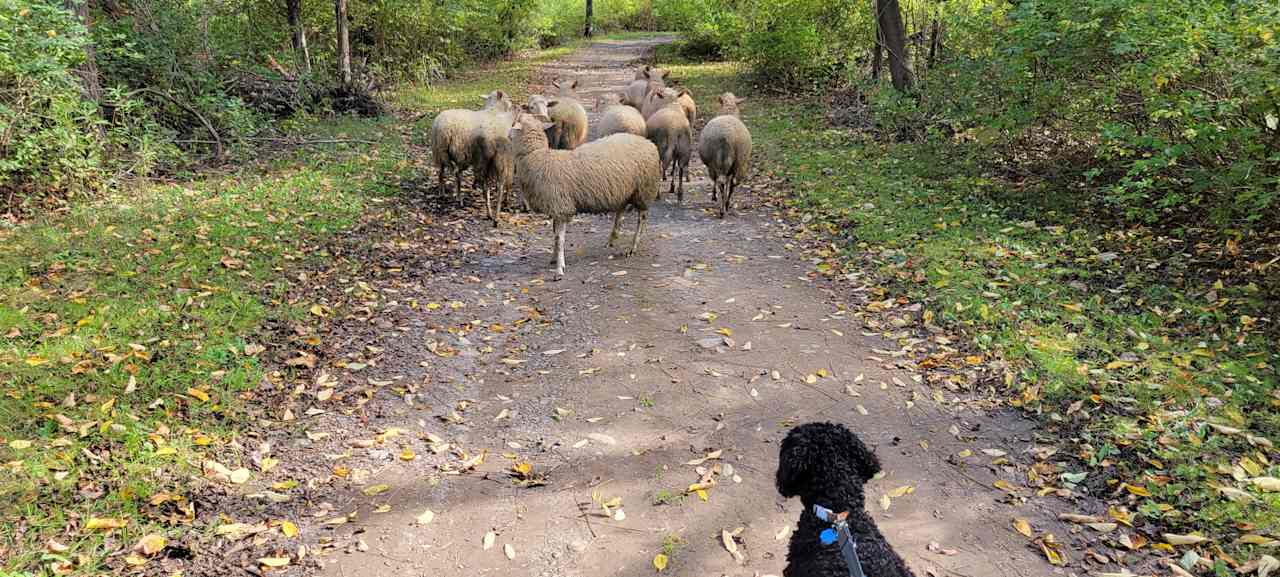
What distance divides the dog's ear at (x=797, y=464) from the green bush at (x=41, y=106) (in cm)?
848

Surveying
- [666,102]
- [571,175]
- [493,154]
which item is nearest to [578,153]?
[571,175]

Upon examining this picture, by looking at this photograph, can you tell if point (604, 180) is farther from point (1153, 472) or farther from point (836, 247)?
point (1153, 472)

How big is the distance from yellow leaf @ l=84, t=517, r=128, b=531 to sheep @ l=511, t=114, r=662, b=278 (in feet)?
16.1

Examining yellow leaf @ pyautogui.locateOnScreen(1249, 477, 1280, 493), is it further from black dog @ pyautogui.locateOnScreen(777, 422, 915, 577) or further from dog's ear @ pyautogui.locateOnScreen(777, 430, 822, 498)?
dog's ear @ pyautogui.locateOnScreen(777, 430, 822, 498)

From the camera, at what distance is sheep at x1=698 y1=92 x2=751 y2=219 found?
33.7 ft

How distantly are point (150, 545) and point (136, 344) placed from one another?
2.42 metres

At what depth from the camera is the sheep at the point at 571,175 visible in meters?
8.07

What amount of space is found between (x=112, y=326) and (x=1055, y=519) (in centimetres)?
716

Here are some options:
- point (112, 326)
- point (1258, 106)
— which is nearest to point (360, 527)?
point (112, 326)

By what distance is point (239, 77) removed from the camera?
13.1m

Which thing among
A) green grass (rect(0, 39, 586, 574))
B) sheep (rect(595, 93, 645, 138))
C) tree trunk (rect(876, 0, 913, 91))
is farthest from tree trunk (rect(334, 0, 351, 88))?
tree trunk (rect(876, 0, 913, 91))

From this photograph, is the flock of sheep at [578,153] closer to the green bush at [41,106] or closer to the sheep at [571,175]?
the sheep at [571,175]

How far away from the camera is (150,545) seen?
3.70m

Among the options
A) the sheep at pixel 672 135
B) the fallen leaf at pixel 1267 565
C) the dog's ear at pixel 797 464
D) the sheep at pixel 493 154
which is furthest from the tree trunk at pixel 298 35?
the fallen leaf at pixel 1267 565
